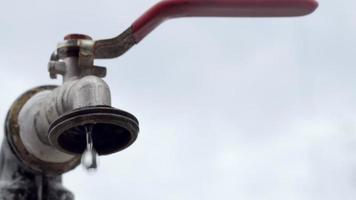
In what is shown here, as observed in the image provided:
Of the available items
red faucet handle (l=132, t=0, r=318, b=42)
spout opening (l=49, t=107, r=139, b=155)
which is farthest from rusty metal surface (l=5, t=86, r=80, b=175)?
red faucet handle (l=132, t=0, r=318, b=42)

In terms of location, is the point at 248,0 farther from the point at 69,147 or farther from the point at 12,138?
the point at 12,138

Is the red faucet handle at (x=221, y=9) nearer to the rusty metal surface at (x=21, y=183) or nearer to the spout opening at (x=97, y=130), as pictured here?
the spout opening at (x=97, y=130)

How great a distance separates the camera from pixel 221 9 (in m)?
1.92

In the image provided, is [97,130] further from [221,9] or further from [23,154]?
[221,9]

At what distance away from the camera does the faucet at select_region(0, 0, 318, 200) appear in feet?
5.89

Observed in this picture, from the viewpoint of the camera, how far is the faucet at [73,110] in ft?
5.89

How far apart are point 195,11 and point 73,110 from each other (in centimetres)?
48

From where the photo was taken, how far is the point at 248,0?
1925 millimetres

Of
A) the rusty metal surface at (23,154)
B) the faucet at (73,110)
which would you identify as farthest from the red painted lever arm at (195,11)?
the rusty metal surface at (23,154)

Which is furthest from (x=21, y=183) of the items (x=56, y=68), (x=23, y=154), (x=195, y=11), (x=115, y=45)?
(x=195, y=11)

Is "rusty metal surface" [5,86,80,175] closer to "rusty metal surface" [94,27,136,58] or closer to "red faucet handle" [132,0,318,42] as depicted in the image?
"rusty metal surface" [94,27,136,58]

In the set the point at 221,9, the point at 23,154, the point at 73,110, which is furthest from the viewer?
the point at 23,154

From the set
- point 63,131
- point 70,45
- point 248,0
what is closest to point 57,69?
point 70,45

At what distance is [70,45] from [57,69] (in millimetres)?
86
